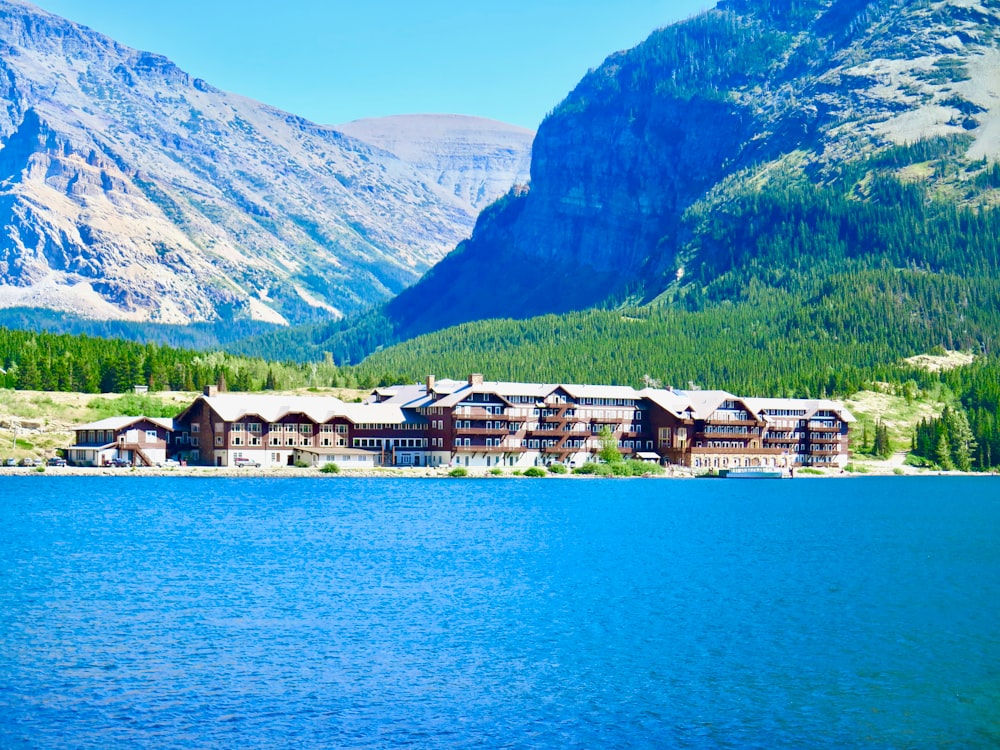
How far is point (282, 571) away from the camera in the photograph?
7388 cm

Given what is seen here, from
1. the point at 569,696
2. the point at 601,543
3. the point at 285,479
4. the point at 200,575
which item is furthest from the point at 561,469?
the point at 569,696

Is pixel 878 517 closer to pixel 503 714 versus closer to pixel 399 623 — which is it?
pixel 399 623

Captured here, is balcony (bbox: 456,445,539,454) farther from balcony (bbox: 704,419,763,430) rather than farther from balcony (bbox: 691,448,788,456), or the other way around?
balcony (bbox: 704,419,763,430)

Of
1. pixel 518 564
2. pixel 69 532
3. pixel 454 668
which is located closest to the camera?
pixel 454 668

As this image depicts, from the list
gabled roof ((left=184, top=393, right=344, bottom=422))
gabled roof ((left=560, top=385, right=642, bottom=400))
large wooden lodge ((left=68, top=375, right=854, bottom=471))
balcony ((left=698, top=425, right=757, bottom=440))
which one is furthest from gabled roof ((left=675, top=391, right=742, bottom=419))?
gabled roof ((left=184, top=393, right=344, bottom=422))

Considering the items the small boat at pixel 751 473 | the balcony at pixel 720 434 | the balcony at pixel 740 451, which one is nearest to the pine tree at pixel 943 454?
the balcony at pixel 740 451

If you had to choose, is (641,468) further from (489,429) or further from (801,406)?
(801,406)

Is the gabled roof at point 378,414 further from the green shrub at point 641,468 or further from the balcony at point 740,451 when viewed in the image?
the balcony at point 740,451

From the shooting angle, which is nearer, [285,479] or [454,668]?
[454,668]

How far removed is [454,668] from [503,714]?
6.54 metres

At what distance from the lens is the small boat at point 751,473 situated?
586 feet

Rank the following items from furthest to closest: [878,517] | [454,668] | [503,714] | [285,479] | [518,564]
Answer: [285,479]
[878,517]
[518,564]
[454,668]
[503,714]

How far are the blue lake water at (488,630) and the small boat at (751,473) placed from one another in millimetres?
70781

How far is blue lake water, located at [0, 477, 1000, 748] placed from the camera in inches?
1698
